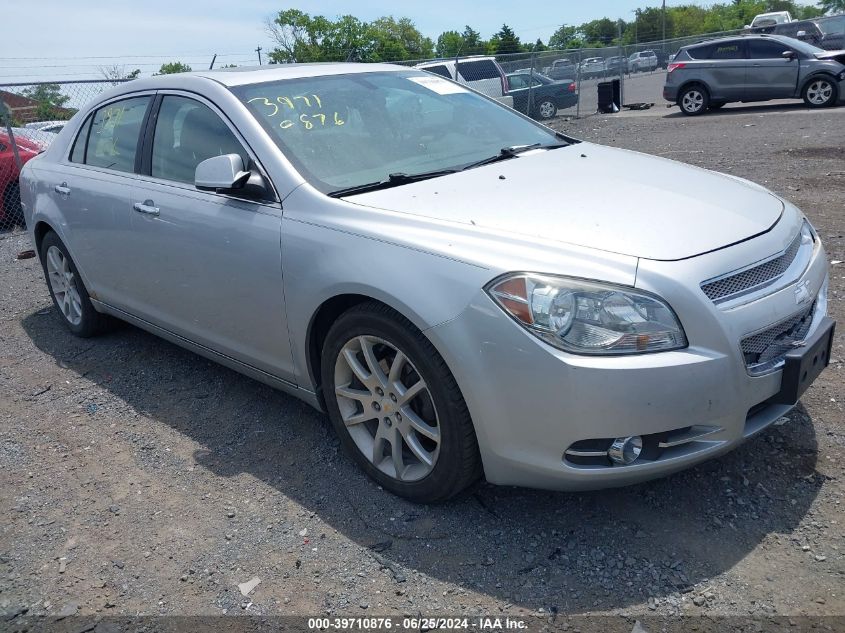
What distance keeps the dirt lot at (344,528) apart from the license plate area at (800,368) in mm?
481

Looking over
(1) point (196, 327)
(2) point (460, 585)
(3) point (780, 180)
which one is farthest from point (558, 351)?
(3) point (780, 180)

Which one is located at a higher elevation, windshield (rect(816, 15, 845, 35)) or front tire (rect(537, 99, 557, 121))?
windshield (rect(816, 15, 845, 35))

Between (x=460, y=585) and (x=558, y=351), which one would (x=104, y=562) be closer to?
(x=460, y=585)

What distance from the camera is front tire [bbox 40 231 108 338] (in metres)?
5.21

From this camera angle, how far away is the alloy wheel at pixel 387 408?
117 inches

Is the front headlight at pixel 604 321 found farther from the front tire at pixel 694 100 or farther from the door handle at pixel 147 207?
the front tire at pixel 694 100

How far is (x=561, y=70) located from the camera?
19.6 metres

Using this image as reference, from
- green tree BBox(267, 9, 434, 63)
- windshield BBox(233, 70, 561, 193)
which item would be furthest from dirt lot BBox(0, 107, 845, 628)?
green tree BBox(267, 9, 434, 63)

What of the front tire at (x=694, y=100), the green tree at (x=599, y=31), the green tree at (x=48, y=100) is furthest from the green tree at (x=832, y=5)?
the green tree at (x=48, y=100)

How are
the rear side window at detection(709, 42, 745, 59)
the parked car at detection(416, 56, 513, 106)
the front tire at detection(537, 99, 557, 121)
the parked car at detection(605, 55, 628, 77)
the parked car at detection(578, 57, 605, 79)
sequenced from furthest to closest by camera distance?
the parked car at detection(605, 55, 628, 77), the parked car at detection(578, 57, 605, 79), the front tire at detection(537, 99, 557, 121), the parked car at detection(416, 56, 513, 106), the rear side window at detection(709, 42, 745, 59)

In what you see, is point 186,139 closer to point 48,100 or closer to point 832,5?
point 48,100

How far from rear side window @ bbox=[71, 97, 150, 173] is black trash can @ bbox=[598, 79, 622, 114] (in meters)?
16.2

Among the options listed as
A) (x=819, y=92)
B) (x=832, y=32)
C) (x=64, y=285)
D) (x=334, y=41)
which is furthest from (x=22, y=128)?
(x=334, y=41)

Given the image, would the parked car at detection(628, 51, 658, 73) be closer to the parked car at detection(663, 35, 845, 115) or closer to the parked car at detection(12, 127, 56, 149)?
the parked car at detection(663, 35, 845, 115)
